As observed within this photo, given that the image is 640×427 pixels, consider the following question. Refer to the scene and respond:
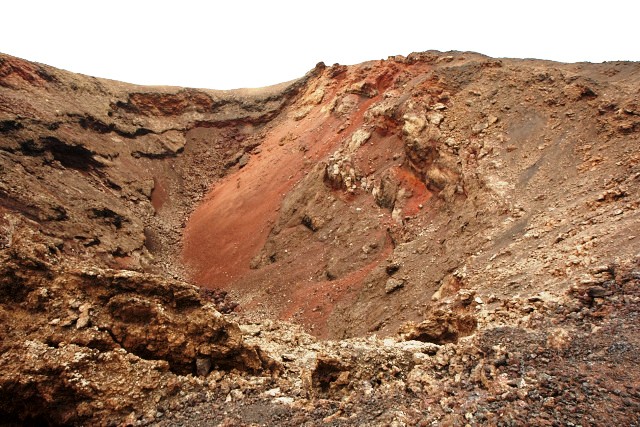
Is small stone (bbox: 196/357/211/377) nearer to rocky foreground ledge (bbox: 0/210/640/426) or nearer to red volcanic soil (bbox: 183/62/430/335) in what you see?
rocky foreground ledge (bbox: 0/210/640/426)

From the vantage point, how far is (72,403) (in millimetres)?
6211

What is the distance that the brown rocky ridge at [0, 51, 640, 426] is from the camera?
20.9 feet

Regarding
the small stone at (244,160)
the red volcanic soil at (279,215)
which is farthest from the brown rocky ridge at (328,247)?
the small stone at (244,160)

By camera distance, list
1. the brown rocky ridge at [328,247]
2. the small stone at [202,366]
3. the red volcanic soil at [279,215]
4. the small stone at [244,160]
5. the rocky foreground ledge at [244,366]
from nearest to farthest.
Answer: the rocky foreground ledge at [244,366] < the brown rocky ridge at [328,247] < the small stone at [202,366] < the red volcanic soil at [279,215] < the small stone at [244,160]

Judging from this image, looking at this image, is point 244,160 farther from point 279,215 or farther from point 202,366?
point 202,366

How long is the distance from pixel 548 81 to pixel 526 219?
8949 mm

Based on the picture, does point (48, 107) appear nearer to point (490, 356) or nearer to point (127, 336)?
point (127, 336)

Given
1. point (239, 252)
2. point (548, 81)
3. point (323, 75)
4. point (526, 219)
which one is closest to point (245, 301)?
point (239, 252)

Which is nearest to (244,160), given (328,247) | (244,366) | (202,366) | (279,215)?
(279,215)

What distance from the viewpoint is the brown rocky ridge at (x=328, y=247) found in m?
6.38

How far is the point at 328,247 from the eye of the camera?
20.3 m

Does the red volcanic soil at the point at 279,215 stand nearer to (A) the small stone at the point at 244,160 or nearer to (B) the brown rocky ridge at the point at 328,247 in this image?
(B) the brown rocky ridge at the point at 328,247

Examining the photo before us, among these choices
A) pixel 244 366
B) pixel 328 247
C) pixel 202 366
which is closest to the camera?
pixel 202 366

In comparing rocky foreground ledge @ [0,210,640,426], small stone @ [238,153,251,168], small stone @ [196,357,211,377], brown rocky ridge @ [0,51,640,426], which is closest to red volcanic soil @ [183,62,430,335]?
brown rocky ridge @ [0,51,640,426]
